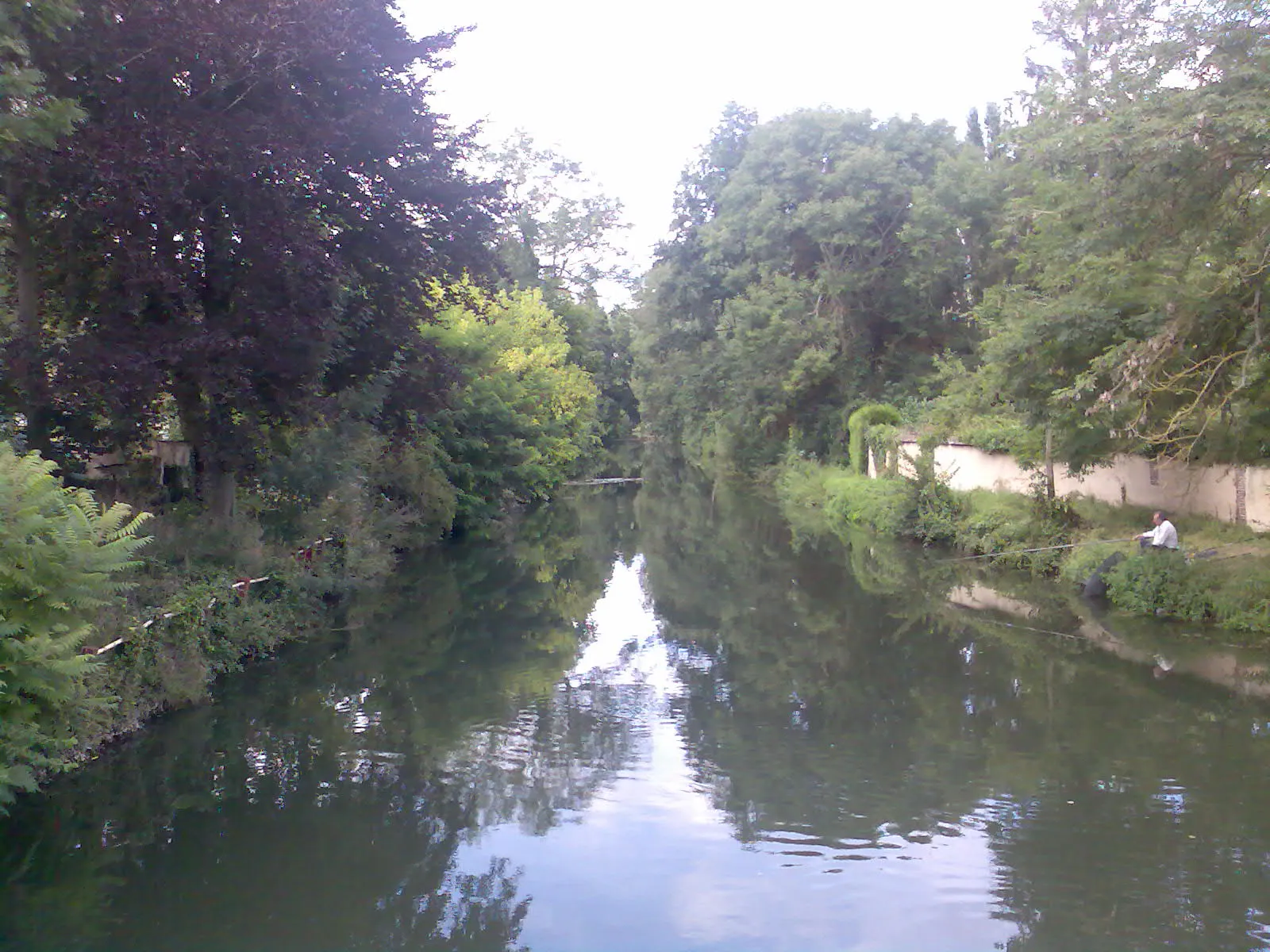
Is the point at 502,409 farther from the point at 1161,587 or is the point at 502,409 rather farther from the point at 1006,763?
the point at 1006,763

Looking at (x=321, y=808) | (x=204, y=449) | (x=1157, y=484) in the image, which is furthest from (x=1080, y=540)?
(x=321, y=808)

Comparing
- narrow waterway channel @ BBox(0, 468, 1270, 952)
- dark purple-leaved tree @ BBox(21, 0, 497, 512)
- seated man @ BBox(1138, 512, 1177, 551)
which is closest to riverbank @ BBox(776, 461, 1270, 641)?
seated man @ BBox(1138, 512, 1177, 551)

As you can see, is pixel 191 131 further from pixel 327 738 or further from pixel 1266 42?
pixel 1266 42

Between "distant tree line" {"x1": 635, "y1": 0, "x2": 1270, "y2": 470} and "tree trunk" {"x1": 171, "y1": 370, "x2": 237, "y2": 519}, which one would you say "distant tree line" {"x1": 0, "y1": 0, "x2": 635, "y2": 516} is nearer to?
"tree trunk" {"x1": 171, "y1": 370, "x2": 237, "y2": 519}

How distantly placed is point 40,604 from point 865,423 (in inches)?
1254

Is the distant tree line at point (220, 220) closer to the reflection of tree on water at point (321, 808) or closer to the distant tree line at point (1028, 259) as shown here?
the reflection of tree on water at point (321, 808)

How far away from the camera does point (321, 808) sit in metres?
9.10

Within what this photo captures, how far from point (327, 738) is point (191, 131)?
24.3ft

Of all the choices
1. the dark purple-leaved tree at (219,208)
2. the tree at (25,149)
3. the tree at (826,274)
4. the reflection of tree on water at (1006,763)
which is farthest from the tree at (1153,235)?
the tree at (826,274)

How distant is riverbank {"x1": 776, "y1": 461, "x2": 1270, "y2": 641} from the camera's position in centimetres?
1584

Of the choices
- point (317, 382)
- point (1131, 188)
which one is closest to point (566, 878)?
point (317, 382)

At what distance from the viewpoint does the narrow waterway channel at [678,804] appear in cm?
703

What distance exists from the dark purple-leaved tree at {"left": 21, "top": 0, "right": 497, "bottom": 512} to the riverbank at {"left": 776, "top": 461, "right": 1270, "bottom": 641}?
12.4 metres

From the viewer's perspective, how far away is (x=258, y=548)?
614 inches
